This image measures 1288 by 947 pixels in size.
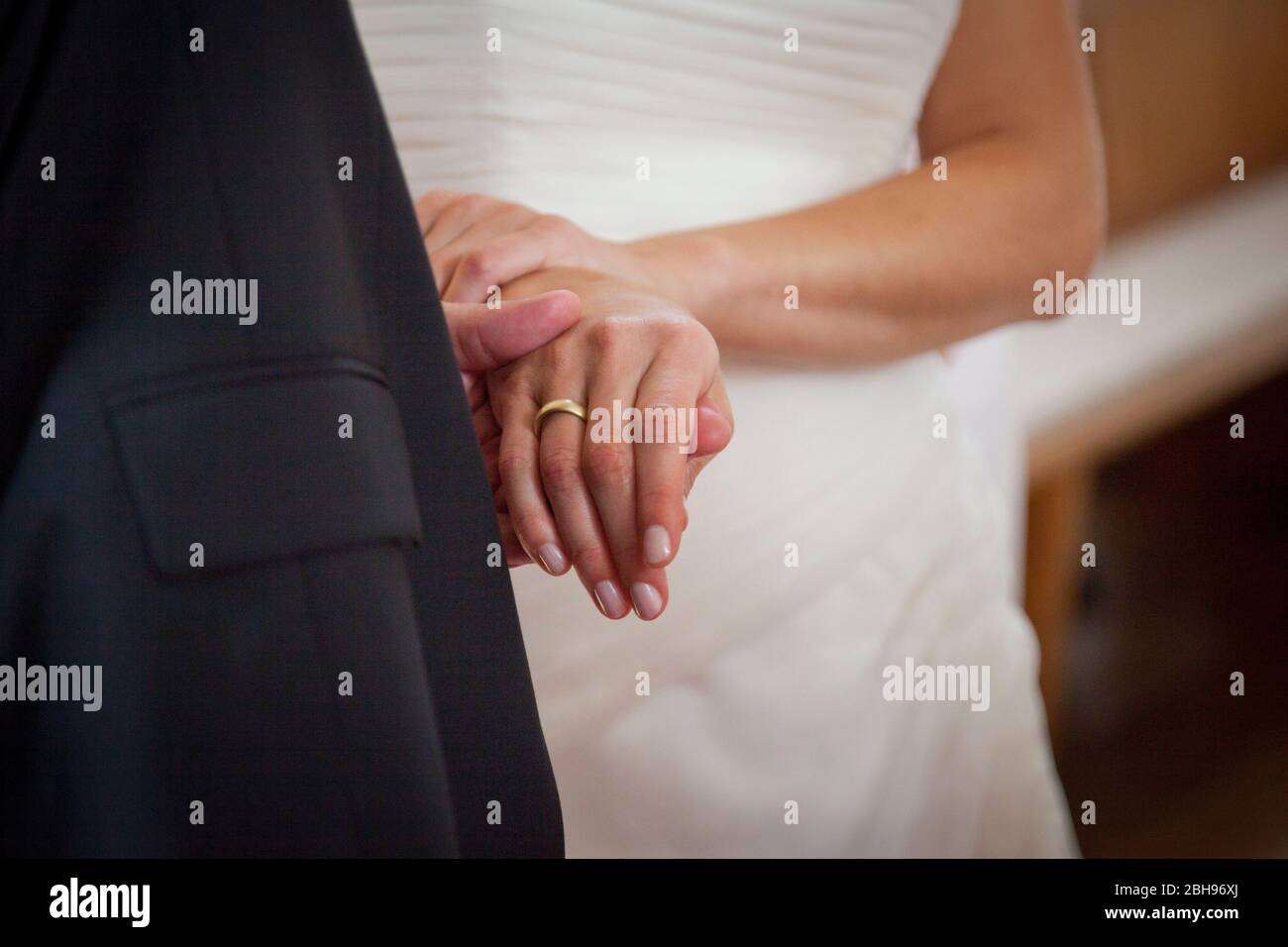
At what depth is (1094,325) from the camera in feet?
4.37

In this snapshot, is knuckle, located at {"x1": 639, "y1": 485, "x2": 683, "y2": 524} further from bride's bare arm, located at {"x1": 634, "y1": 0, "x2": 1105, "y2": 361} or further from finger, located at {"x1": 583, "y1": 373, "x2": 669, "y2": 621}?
bride's bare arm, located at {"x1": 634, "y1": 0, "x2": 1105, "y2": 361}

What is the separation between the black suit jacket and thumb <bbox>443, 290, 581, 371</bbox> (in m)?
0.12

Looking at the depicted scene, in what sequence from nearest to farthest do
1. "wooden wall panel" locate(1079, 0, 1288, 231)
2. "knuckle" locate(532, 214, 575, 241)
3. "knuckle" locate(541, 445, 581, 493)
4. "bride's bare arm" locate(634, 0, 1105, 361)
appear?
"knuckle" locate(541, 445, 581, 493) → "knuckle" locate(532, 214, 575, 241) → "bride's bare arm" locate(634, 0, 1105, 361) → "wooden wall panel" locate(1079, 0, 1288, 231)

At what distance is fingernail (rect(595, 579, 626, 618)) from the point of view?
1.30ft

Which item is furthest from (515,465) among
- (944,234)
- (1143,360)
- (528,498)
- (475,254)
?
(1143,360)

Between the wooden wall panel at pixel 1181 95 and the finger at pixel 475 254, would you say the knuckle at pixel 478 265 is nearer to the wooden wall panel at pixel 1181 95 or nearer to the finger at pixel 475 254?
the finger at pixel 475 254

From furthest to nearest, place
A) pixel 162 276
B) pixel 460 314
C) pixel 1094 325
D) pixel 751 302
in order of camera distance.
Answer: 1. pixel 1094 325
2. pixel 751 302
3. pixel 460 314
4. pixel 162 276

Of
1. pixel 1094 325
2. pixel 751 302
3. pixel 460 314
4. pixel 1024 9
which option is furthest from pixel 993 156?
pixel 1094 325

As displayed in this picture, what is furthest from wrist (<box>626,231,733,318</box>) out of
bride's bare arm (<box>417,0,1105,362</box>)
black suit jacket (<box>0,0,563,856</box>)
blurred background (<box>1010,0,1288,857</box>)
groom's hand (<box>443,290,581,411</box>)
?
blurred background (<box>1010,0,1288,857</box>)

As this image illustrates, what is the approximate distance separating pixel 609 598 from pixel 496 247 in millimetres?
178

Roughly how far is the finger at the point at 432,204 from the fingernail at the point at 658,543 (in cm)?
24
